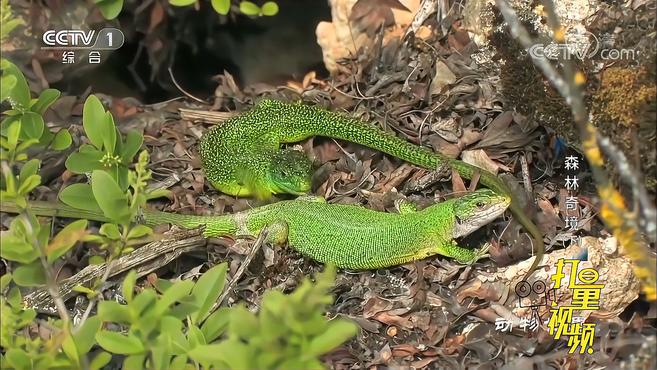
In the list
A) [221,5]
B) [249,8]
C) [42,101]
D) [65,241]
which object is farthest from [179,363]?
[249,8]

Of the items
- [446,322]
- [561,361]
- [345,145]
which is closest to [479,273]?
[446,322]

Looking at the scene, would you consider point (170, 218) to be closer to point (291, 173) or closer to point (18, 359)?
point (291, 173)

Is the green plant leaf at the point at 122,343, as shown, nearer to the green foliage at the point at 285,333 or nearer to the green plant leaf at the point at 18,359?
the green plant leaf at the point at 18,359

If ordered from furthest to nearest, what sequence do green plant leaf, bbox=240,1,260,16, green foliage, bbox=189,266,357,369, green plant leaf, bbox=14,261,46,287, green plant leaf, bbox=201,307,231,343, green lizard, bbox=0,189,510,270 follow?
1. green plant leaf, bbox=240,1,260,16
2. green lizard, bbox=0,189,510,270
3. green plant leaf, bbox=201,307,231,343
4. green plant leaf, bbox=14,261,46,287
5. green foliage, bbox=189,266,357,369

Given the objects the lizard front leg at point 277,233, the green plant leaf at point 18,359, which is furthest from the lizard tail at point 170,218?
the green plant leaf at point 18,359

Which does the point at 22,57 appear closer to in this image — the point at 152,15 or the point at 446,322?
the point at 152,15

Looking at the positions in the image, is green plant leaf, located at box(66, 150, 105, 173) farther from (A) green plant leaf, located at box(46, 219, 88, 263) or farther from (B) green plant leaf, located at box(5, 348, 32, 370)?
(B) green plant leaf, located at box(5, 348, 32, 370)

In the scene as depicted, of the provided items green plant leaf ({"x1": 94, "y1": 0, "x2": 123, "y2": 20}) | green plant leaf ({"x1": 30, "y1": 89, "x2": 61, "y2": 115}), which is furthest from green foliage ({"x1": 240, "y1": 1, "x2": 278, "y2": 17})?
green plant leaf ({"x1": 30, "y1": 89, "x2": 61, "y2": 115})
